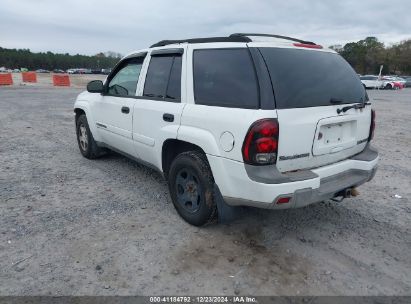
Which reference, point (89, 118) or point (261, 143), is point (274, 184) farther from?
point (89, 118)

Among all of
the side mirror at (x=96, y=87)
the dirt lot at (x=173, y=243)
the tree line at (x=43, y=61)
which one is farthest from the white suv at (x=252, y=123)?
the tree line at (x=43, y=61)

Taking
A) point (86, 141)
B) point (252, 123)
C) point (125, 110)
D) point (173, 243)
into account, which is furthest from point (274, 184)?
point (86, 141)

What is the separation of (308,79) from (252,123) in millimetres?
778

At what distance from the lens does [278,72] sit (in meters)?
2.93

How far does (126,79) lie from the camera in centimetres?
469

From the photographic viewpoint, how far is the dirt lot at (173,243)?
8.96ft

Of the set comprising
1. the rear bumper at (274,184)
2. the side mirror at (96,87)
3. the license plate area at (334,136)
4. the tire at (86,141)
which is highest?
Answer: the side mirror at (96,87)

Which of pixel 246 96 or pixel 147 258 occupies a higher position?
pixel 246 96

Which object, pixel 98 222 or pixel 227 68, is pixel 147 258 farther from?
pixel 227 68

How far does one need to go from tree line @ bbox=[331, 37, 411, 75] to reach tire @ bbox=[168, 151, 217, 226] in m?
73.4

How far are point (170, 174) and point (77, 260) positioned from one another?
4.09 ft

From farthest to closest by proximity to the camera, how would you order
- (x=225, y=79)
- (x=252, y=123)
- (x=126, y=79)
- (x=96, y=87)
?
(x=96, y=87)
(x=126, y=79)
(x=225, y=79)
(x=252, y=123)

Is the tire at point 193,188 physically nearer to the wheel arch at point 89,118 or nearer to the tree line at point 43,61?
the wheel arch at point 89,118

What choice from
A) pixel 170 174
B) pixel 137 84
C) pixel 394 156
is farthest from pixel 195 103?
pixel 394 156
